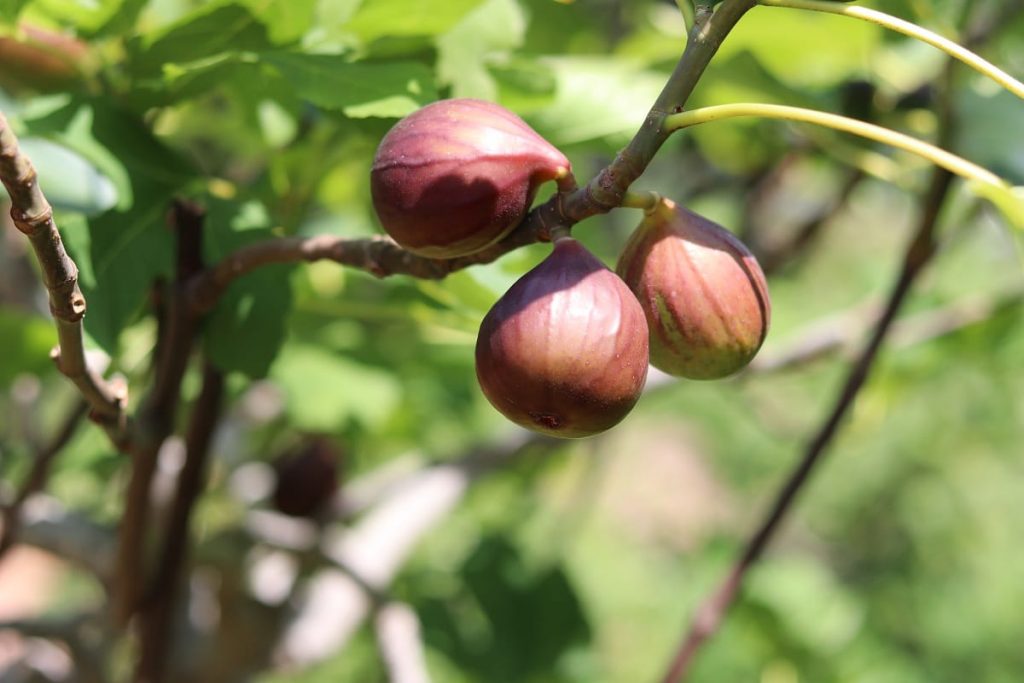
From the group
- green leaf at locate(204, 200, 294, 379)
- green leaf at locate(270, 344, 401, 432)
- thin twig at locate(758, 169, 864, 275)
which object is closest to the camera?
green leaf at locate(204, 200, 294, 379)

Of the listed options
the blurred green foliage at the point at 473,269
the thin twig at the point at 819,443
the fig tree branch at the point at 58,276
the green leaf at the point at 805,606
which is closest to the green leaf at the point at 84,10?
the blurred green foliage at the point at 473,269

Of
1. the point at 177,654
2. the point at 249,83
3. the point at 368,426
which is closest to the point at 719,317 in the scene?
the point at 249,83

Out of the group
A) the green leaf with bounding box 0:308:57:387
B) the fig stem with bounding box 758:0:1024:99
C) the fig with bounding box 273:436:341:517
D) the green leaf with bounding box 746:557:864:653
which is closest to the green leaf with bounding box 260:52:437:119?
the fig stem with bounding box 758:0:1024:99

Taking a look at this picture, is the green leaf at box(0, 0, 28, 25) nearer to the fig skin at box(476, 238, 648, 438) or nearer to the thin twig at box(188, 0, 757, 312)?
the thin twig at box(188, 0, 757, 312)

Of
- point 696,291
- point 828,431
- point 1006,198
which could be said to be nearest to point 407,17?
point 696,291

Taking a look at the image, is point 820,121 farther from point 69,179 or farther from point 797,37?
point 797,37

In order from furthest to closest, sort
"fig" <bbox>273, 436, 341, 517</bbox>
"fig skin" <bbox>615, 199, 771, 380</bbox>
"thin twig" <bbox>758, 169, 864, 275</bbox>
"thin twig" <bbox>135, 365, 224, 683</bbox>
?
"thin twig" <bbox>758, 169, 864, 275</bbox> < "fig" <bbox>273, 436, 341, 517</bbox> < "thin twig" <bbox>135, 365, 224, 683</bbox> < "fig skin" <bbox>615, 199, 771, 380</bbox>

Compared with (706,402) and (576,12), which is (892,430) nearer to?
(706,402)
